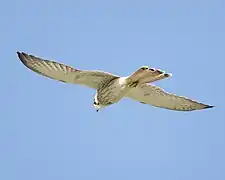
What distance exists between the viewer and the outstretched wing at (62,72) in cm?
1321

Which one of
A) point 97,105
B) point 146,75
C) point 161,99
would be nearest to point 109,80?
point 97,105

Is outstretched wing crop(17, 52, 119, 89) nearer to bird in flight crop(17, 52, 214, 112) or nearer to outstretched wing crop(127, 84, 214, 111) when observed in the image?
bird in flight crop(17, 52, 214, 112)

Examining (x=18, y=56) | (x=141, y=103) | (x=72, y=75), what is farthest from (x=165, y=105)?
(x=18, y=56)

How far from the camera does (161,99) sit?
14711 mm

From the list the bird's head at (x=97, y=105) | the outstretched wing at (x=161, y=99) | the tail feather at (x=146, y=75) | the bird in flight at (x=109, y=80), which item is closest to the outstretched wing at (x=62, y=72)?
the bird in flight at (x=109, y=80)

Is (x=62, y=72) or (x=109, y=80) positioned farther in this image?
(x=109, y=80)

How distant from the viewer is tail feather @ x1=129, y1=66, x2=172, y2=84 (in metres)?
12.5

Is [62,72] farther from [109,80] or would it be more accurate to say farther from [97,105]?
[97,105]

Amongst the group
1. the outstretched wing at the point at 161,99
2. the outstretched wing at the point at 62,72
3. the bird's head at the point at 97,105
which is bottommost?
the bird's head at the point at 97,105

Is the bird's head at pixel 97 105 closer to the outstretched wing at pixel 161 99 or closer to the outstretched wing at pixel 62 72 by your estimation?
the outstretched wing at pixel 62 72

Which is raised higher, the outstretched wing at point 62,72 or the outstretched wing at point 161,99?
the outstretched wing at point 62,72

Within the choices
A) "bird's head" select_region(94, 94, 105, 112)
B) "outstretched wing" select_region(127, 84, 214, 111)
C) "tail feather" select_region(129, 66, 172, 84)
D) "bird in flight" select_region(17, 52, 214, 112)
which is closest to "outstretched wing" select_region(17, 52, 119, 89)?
"bird in flight" select_region(17, 52, 214, 112)

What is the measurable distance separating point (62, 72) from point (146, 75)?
181 cm

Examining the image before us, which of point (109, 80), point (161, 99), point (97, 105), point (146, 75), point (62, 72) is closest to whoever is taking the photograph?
point (146, 75)
